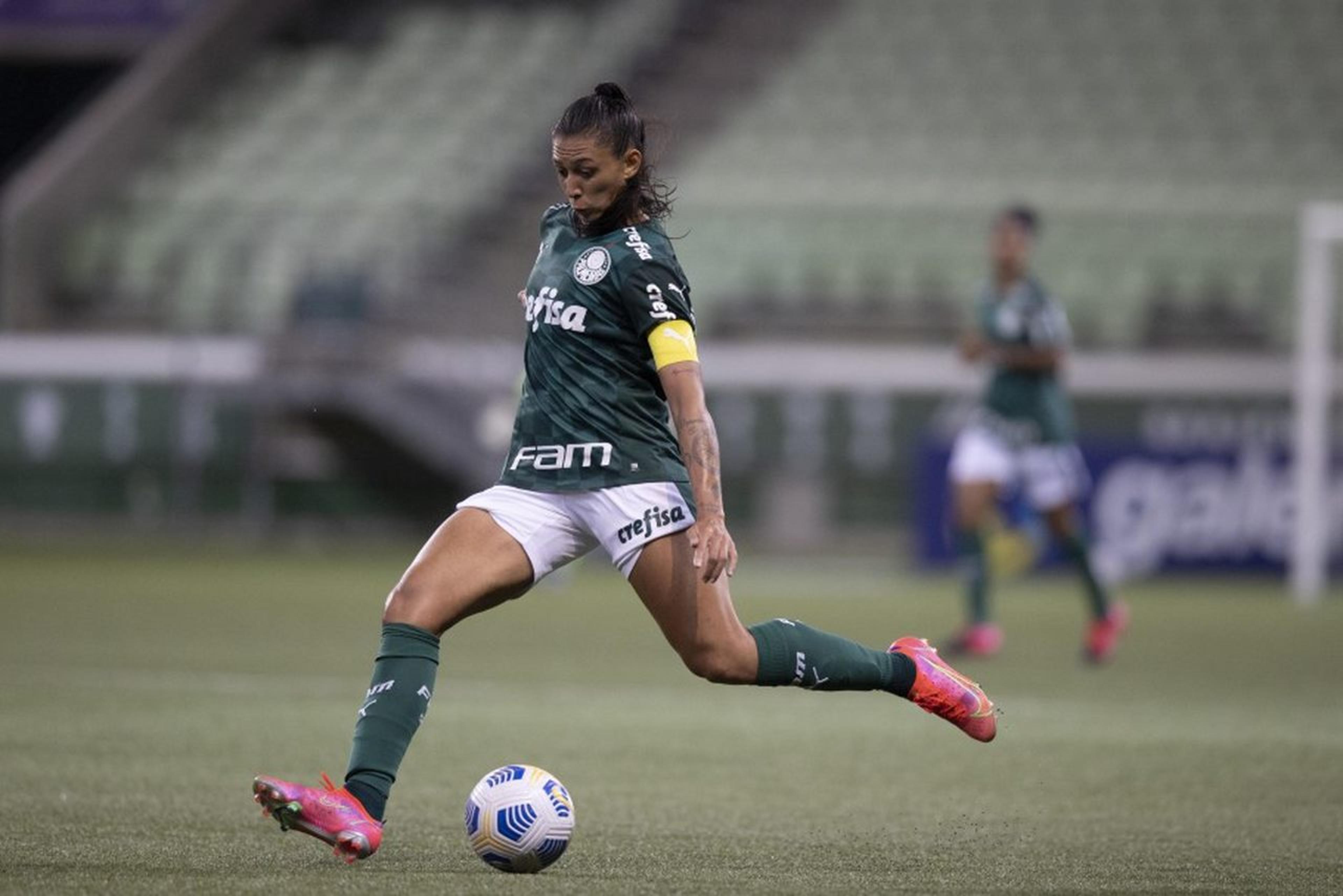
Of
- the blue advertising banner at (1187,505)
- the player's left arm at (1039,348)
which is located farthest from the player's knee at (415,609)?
the blue advertising banner at (1187,505)

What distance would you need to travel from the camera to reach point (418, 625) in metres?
5.72

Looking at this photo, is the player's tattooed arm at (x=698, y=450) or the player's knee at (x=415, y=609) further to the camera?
the player's knee at (x=415, y=609)

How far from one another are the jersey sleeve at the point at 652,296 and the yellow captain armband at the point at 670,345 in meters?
0.01

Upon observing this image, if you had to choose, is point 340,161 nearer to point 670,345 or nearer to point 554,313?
point 554,313

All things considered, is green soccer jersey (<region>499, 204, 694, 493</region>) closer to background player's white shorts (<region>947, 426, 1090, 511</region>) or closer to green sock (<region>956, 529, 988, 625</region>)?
green sock (<region>956, 529, 988, 625</region>)

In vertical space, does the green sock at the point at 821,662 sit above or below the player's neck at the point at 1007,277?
below

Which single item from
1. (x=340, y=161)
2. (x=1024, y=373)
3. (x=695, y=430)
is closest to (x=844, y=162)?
(x=340, y=161)

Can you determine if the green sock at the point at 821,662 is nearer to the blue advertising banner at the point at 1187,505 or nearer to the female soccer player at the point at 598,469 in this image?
the female soccer player at the point at 598,469

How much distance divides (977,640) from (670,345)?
7.08 meters

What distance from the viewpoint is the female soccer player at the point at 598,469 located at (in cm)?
567

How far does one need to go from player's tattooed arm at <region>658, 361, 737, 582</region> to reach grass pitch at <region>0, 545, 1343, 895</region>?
85 centimetres

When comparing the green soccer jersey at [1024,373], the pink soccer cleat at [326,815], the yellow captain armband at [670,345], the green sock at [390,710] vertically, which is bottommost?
the pink soccer cleat at [326,815]

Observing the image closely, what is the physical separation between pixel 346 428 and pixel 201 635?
11.9 m

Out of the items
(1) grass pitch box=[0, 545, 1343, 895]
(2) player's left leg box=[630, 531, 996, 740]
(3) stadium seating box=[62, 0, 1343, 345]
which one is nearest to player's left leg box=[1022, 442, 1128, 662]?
(1) grass pitch box=[0, 545, 1343, 895]
